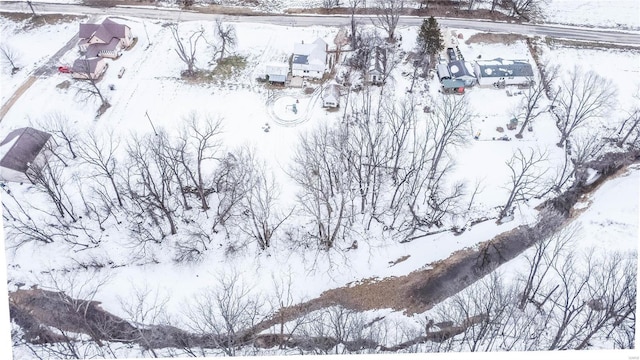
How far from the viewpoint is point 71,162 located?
1864 inches

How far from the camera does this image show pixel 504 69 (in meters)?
54.7

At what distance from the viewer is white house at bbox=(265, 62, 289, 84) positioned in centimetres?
5494

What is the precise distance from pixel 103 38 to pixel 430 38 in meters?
38.8

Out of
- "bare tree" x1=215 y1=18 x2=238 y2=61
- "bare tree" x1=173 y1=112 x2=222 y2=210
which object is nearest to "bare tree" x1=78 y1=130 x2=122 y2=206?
"bare tree" x1=173 y1=112 x2=222 y2=210

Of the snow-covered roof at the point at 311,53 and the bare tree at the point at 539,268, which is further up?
the snow-covered roof at the point at 311,53

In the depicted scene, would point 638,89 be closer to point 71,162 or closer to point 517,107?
point 517,107

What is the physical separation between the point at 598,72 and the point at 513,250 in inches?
1107

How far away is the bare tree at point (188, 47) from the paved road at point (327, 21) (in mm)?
3656

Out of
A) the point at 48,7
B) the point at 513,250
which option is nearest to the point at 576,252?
the point at 513,250

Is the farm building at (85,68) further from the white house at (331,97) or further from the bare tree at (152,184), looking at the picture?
the white house at (331,97)

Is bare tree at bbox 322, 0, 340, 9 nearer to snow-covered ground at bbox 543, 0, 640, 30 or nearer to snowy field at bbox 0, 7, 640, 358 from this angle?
snowy field at bbox 0, 7, 640, 358

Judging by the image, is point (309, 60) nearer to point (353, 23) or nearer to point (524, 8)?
point (353, 23)

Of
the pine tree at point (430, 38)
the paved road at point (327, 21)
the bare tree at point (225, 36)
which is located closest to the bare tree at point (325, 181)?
the pine tree at point (430, 38)

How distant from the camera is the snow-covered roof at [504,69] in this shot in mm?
54562
